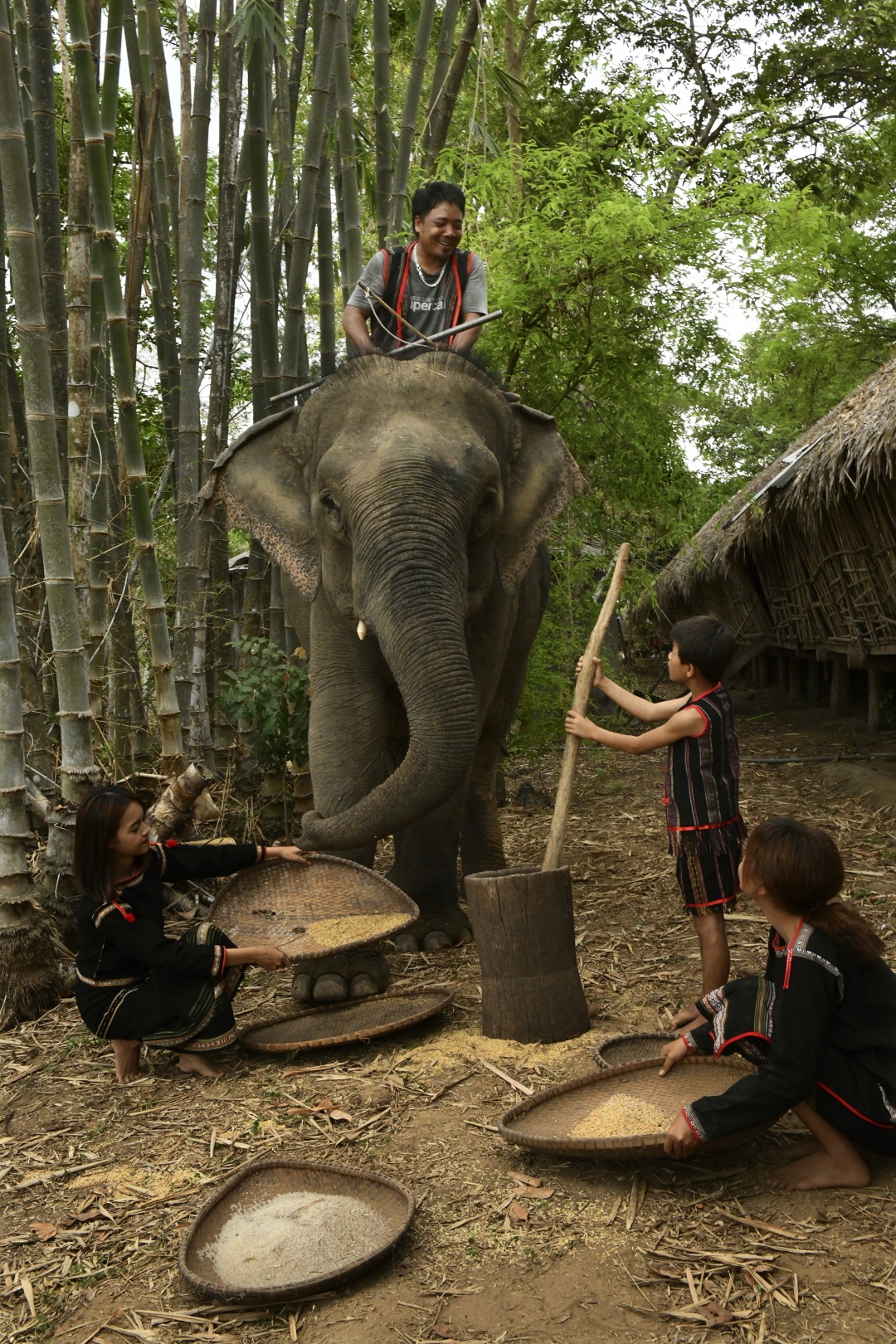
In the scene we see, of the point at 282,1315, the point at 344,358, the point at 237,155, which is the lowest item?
the point at 282,1315

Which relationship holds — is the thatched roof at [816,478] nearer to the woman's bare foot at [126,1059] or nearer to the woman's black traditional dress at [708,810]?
the woman's black traditional dress at [708,810]

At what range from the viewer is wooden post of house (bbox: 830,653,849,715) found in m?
12.4

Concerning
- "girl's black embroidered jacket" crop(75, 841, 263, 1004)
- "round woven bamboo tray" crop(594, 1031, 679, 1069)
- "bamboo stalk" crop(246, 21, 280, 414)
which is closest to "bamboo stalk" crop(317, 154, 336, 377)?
"bamboo stalk" crop(246, 21, 280, 414)

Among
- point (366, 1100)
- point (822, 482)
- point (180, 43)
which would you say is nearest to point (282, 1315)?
point (366, 1100)

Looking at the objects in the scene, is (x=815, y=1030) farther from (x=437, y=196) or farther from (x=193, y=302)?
(x=193, y=302)

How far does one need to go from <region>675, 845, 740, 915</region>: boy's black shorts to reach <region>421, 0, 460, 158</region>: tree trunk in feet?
18.0

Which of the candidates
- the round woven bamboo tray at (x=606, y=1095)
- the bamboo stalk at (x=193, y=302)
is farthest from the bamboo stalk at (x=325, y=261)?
the round woven bamboo tray at (x=606, y=1095)

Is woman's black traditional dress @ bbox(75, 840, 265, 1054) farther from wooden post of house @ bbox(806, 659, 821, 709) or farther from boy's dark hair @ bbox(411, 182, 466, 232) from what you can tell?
wooden post of house @ bbox(806, 659, 821, 709)

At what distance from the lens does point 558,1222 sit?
2.90m

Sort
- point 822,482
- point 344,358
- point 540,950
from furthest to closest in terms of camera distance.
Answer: point 822,482 → point 344,358 → point 540,950

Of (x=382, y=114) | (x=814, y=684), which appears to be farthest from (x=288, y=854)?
(x=814, y=684)

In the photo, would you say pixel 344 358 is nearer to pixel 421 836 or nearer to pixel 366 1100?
pixel 421 836

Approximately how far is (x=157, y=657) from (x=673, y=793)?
255cm

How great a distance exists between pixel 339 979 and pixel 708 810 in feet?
4.94
